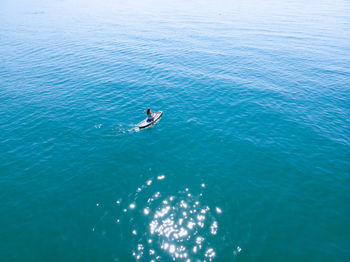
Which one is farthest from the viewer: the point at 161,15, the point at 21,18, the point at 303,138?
the point at 161,15

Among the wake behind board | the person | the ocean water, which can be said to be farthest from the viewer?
the wake behind board

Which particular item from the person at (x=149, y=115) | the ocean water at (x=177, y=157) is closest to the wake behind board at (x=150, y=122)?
the person at (x=149, y=115)

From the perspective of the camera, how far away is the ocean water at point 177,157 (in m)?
22.4

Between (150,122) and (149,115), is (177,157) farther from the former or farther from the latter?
(149,115)

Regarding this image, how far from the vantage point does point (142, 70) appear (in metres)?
64.4

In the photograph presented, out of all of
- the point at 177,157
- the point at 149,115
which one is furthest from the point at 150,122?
the point at 177,157

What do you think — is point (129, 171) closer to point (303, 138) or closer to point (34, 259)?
point (34, 259)

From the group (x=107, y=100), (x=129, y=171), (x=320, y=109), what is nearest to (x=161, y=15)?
(x=107, y=100)

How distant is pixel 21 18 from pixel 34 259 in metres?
172

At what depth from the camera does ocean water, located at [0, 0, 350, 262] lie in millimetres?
22391

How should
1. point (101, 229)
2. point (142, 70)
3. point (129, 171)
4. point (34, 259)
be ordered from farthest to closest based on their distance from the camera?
point (142, 70), point (129, 171), point (101, 229), point (34, 259)

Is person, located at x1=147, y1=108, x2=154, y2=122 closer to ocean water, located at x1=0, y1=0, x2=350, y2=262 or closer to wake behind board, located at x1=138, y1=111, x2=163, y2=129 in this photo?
wake behind board, located at x1=138, y1=111, x2=163, y2=129

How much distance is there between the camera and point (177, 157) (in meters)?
33.2

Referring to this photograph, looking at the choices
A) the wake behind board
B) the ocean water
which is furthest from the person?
the ocean water
